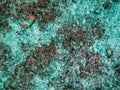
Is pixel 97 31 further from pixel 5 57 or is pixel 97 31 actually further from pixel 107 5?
pixel 5 57

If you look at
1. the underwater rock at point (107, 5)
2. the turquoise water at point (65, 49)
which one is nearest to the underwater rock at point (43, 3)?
the turquoise water at point (65, 49)

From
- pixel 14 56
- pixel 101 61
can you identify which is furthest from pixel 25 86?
pixel 101 61

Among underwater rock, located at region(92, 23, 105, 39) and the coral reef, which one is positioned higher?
underwater rock, located at region(92, 23, 105, 39)

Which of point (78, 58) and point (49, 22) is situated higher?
point (49, 22)

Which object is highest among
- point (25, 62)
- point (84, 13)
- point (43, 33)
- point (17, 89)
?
point (84, 13)

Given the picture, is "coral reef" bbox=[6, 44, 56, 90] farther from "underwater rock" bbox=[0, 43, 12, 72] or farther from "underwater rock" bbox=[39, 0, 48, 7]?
"underwater rock" bbox=[39, 0, 48, 7]

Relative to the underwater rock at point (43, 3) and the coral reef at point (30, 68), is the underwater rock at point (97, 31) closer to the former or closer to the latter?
the coral reef at point (30, 68)

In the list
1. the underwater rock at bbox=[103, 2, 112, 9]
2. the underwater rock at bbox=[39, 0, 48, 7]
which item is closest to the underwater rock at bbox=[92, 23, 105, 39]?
the underwater rock at bbox=[103, 2, 112, 9]

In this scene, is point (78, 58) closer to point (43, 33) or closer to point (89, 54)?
point (89, 54)
